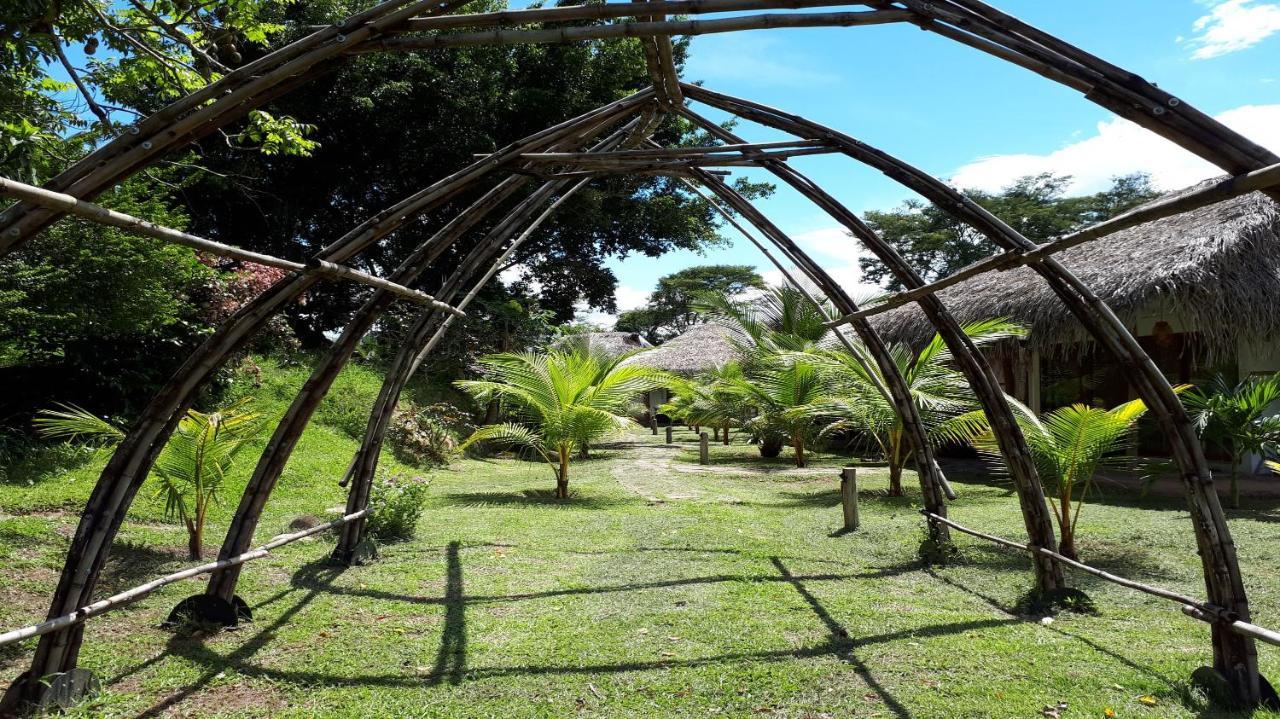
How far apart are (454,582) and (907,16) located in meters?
4.02

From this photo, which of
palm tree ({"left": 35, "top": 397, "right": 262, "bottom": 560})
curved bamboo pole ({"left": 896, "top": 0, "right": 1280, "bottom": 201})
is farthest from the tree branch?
curved bamboo pole ({"left": 896, "top": 0, "right": 1280, "bottom": 201})

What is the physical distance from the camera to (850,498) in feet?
20.7

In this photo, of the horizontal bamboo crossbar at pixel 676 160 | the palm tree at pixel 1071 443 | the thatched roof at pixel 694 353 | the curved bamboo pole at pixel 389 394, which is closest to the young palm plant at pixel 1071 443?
the palm tree at pixel 1071 443

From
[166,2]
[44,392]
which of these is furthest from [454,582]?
[44,392]

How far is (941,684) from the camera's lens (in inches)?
121

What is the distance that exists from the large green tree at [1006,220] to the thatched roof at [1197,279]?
17.3m

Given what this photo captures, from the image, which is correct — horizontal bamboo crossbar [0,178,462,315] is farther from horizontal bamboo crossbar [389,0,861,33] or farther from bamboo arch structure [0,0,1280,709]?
horizontal bamboo crossbar [389,0,861,33]

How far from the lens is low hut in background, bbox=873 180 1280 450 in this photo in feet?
27.7

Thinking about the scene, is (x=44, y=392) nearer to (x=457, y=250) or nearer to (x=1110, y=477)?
(x=457, y=250)

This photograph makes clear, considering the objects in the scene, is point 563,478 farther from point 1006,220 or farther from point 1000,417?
point 1006,220

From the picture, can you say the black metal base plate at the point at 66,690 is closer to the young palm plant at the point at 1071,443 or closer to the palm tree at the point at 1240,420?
the young palm plant at the point at 1071,443

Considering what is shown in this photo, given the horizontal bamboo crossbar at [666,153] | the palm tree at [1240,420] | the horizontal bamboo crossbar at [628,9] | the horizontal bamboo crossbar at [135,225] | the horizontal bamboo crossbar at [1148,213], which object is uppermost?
the horizontal bamboo crossbar at [666,153]

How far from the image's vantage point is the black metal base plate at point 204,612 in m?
3.71

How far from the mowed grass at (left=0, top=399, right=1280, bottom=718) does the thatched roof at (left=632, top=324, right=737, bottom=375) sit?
14685 mm
